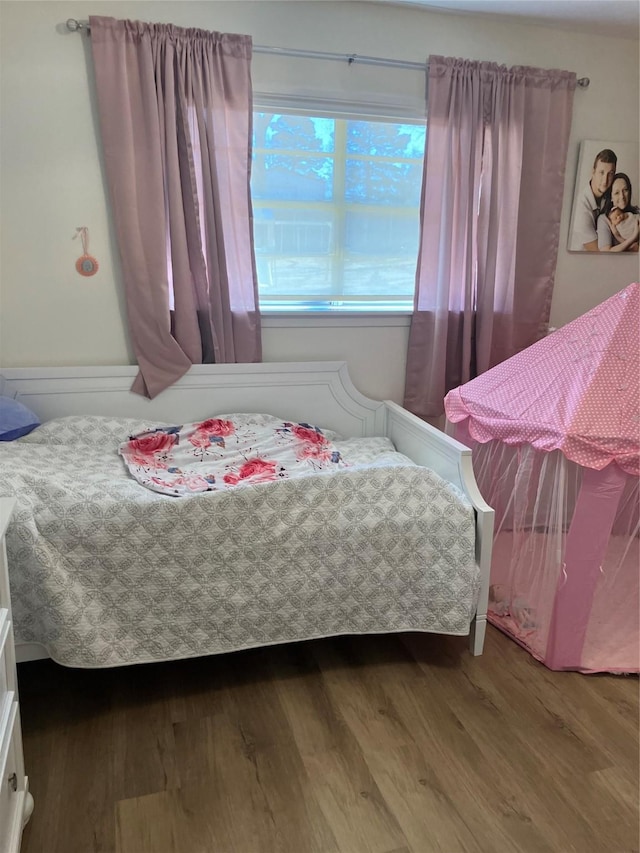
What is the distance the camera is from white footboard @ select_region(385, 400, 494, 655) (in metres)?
2.09

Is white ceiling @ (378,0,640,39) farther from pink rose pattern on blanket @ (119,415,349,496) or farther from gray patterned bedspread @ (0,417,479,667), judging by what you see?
gray patterned bedspread @ (0,417,479,667)

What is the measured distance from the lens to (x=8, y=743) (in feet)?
4.17

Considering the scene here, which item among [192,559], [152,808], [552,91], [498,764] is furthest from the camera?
[552,91]

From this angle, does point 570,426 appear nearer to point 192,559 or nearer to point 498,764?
point 498,764

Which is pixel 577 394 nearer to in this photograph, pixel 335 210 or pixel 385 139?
pixel 335 210

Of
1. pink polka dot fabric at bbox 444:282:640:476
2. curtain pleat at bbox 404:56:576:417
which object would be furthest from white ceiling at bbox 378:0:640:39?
pink polka dot fabric at bbox 444:282:640:476

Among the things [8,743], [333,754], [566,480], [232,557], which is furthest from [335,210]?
[8,743]

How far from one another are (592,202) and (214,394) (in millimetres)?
2118

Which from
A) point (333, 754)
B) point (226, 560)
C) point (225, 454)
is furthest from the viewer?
point (225, 454)

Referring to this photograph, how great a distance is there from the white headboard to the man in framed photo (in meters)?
1.36

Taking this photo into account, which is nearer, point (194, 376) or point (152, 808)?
point (152, 808)

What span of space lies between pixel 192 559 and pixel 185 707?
18.5 inches

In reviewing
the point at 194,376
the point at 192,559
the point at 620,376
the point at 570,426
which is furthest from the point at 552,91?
the point at 192,559

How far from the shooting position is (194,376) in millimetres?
2723
